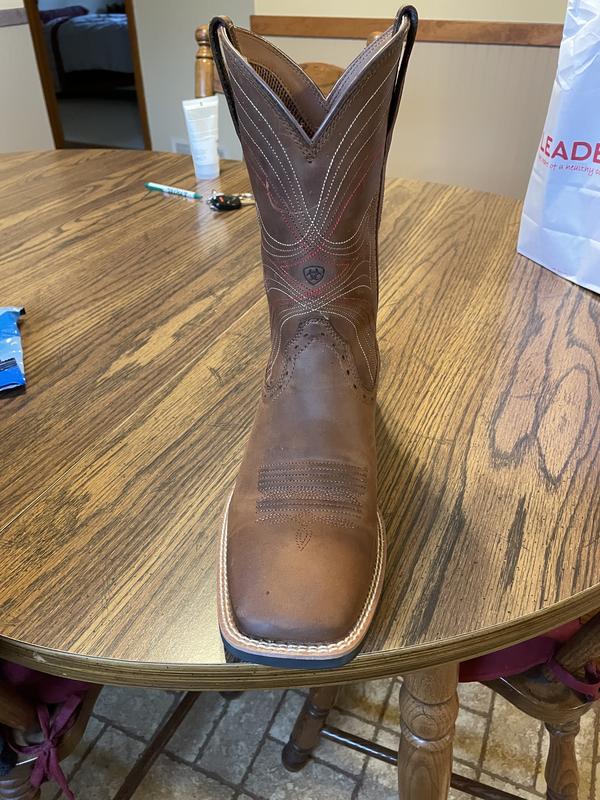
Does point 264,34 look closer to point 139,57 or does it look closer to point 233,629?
point 139,57

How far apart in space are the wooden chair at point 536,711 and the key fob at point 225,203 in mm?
840

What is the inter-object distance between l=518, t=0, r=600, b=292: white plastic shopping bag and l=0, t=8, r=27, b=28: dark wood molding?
275 centimetres

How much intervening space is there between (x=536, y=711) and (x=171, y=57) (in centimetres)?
319

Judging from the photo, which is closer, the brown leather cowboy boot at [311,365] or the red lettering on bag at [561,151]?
the brown leather cowboy boot at [311,365]

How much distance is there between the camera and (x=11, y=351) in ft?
2.36

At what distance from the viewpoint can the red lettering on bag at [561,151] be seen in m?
0.80

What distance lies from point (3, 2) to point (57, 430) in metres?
2.90

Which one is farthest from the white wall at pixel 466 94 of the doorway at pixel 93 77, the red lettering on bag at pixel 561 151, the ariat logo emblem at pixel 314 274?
the doorway at pixel 93 77

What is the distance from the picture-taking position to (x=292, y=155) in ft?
1.67

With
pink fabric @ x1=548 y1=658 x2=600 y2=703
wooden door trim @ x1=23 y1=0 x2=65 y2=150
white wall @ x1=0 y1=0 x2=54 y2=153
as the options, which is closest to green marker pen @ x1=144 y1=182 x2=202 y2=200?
pink fabric @ x1=548 y1=658 x2=600 y2=703

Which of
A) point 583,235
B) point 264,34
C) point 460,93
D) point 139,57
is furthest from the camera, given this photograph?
point 139,57

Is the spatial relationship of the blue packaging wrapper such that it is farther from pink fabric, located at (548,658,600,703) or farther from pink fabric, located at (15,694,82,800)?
pink fabric, located at (548,658,600,703)

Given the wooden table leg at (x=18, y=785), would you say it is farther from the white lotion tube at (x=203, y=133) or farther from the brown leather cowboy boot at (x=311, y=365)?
the white lotion tube at (x=203, y=133)

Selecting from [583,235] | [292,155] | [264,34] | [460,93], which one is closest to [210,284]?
[292,155]
